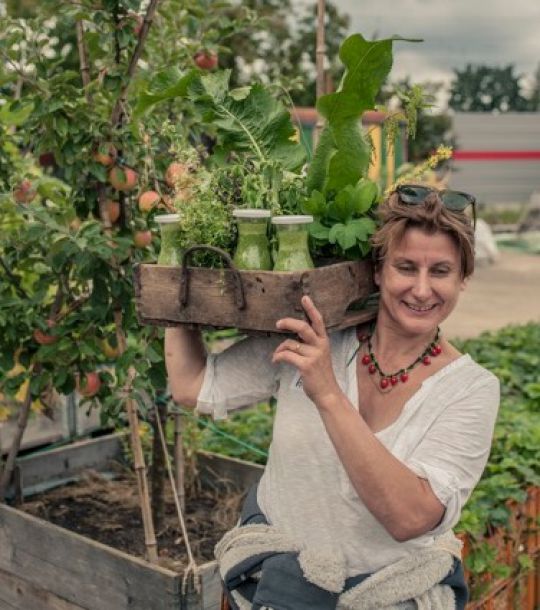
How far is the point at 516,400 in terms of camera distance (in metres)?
5.13

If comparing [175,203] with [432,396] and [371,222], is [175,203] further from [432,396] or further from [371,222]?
[432,396]

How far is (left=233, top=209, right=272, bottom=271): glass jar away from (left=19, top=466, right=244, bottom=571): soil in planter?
1.65 meters

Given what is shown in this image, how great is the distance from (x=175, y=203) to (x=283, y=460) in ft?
2.16

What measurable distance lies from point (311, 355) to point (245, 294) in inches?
8.8

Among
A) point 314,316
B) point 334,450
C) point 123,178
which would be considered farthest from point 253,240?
point 123,178

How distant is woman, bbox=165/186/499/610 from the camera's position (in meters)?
1.82

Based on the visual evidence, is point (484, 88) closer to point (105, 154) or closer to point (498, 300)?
point (498, 300)

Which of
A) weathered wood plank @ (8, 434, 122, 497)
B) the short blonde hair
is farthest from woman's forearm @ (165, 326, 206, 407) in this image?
weathered wood plank @ (8, 434, 122, 497)

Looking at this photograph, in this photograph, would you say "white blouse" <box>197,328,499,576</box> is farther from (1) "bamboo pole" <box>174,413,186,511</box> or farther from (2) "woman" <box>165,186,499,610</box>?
(1) "bamboo pole" <box>174,413,186,511</box>

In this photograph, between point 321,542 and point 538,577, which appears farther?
point 538,577

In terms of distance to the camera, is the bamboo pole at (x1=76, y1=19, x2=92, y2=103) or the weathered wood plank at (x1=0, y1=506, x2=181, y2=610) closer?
the weathered wood plank at (x1=0, y1=506, x2=181, y2=610)

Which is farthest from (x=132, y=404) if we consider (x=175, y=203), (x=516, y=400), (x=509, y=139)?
(x=509, y=139)

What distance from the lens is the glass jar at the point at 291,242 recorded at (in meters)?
1.93

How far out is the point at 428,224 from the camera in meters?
1.95
